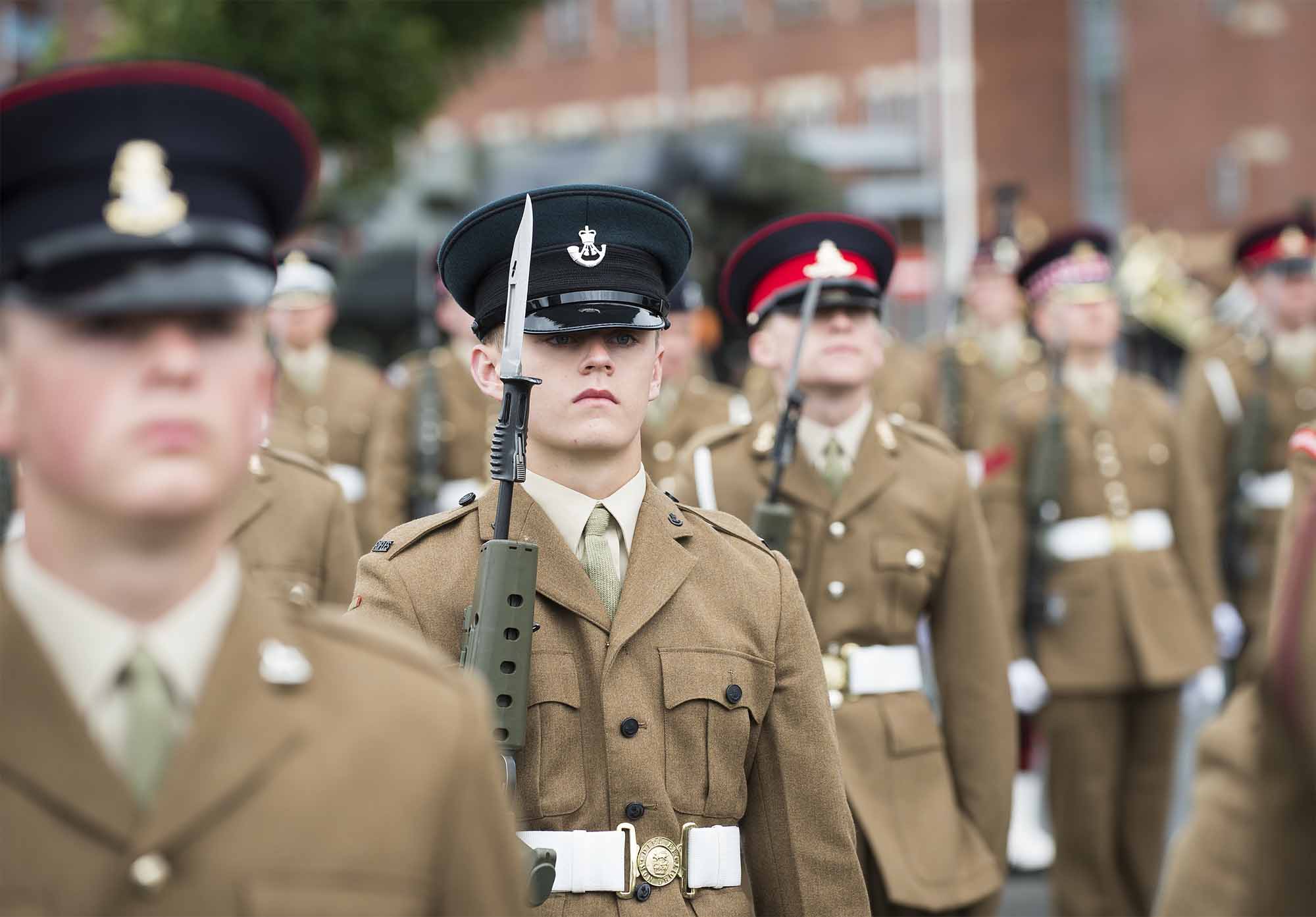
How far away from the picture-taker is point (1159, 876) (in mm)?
6938

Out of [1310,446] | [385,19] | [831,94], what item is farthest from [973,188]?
[1310,446]

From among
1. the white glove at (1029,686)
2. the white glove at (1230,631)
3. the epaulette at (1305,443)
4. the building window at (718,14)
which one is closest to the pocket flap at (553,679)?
the epaulette at (1305,443)

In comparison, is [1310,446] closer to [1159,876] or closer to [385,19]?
[1159,876]

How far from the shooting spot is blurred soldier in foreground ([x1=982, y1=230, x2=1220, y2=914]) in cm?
696

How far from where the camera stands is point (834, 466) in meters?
4.98

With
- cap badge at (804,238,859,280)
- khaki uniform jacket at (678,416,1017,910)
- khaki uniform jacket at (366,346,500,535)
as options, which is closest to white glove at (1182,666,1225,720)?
khaki uniform jacket at (678,416,1017,910)

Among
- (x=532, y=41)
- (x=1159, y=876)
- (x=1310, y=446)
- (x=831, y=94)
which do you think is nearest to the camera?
(x=1310, y=446)

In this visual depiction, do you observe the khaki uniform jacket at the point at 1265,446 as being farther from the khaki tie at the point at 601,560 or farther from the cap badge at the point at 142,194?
the cap badge at the point at 142,194

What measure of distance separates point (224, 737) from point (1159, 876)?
5.66 m

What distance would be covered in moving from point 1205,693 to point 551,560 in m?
6.33

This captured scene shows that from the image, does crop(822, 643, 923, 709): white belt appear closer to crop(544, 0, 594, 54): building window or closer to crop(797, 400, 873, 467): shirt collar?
crop(797, 400, 873, 467): shirt collar

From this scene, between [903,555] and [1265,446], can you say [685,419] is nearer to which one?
[1265,446]

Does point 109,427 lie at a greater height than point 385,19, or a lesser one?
lesser

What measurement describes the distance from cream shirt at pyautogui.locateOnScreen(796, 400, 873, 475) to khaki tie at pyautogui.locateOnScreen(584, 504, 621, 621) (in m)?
1.76
